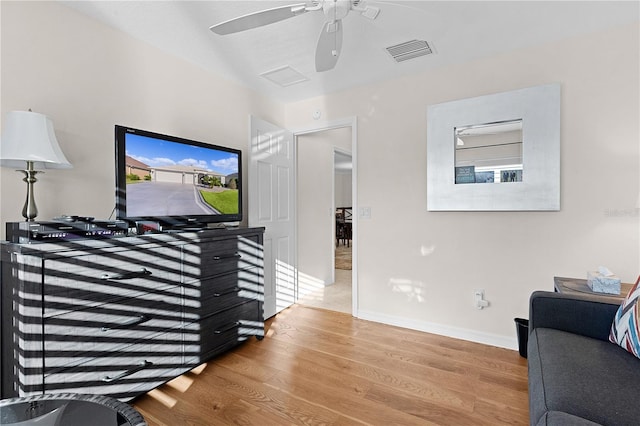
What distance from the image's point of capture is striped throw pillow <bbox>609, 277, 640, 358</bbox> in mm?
1228

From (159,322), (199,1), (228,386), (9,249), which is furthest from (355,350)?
(199,1)

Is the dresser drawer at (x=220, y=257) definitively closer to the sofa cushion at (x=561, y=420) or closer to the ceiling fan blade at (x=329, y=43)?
the ceiling fan blade at (x=329, y=43)

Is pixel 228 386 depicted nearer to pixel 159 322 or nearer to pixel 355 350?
pixel 159 322

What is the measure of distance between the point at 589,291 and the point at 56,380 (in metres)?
2.83

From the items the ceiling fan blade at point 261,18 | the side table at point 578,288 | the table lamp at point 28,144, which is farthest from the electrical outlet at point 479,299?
the table lamp at point 28,144

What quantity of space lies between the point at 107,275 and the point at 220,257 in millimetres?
766

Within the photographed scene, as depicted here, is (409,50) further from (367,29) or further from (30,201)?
(30,201)

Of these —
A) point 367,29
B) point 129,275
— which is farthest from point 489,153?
point 129,275

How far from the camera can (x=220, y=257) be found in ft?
7.48

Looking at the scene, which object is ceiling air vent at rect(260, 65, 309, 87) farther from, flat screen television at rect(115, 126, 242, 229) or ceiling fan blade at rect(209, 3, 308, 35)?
ceiling fan blade at rect(209, 3, 308, 35)

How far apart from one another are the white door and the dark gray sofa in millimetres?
2267

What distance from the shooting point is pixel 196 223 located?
2357 millimetres

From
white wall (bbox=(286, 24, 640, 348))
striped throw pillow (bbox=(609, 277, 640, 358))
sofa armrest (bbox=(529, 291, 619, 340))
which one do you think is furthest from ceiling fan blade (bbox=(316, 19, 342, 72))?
striped throw pillow (bbox=(609, 277, 640, 358))

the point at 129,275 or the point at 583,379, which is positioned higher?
the point at 129,275
